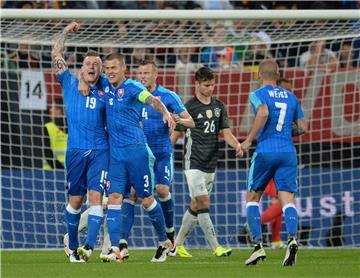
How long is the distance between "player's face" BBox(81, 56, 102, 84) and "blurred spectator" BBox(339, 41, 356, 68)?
5628mm

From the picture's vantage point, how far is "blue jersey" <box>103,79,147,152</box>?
38.0 ft

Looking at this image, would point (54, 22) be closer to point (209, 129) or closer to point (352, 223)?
point (209, 129)

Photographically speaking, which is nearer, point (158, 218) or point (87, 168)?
point (87, 168)

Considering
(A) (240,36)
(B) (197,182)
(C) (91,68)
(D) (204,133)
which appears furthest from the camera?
(A) (240,36)

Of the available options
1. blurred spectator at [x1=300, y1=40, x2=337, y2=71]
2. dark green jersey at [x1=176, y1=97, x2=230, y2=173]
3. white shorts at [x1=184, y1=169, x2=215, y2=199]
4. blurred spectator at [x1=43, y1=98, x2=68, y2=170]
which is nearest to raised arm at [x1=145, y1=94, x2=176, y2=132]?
dark green jersey at [x1=176, y1=97, x2=230, y2=173]

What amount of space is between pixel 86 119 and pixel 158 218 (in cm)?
138

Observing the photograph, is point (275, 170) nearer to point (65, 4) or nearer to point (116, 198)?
point (116, 198)

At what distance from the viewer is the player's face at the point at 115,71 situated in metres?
11.6

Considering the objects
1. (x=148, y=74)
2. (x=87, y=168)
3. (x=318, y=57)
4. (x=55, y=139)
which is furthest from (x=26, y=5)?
(x=87, y=168)

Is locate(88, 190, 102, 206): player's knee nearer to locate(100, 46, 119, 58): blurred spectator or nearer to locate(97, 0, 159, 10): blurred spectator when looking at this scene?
locate(100, 46, 119, 58): blurred spectator

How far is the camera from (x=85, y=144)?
1160cm

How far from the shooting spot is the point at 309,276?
32.6 feet

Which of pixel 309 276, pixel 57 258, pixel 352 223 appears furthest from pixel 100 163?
pixel 352 223

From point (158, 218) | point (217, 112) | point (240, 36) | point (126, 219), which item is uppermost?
point (240, 36)
